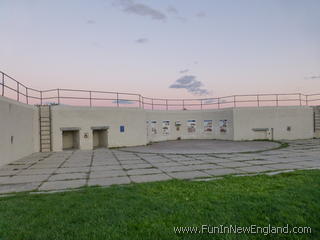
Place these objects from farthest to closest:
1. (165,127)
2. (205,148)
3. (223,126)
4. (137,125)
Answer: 1. (165,127)
2. (223,126)
3. (137,125)
4. (205,148)

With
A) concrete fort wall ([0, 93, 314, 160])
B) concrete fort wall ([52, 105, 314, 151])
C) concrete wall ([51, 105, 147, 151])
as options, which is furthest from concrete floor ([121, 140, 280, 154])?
concrete fort wall ([0, 93, 314, 160])

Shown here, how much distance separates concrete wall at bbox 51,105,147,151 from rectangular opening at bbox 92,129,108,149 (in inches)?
20.7

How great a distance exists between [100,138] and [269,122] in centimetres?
1560

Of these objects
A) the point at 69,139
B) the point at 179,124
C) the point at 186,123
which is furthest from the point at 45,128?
the point at 186,123

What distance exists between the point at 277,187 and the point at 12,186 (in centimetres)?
695

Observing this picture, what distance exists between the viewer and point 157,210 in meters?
3.62

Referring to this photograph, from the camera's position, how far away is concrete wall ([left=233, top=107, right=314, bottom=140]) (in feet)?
62.5

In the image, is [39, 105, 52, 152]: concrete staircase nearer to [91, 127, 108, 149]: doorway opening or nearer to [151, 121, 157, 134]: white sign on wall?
[91, 127, 108, 149]: doorway opening

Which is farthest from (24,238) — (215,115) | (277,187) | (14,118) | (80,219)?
(215,115)

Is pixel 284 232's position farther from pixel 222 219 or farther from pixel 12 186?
pixel 12 186

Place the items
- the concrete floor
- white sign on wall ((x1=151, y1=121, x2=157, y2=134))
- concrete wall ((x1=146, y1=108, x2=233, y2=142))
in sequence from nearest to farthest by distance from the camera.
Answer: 1. the concrete floor
2. concrete wall ((x1=146, y1=108, x2=233, y2=142))
3. white sign on wall ((x1=151, y1=121, x2=157, y2=134))

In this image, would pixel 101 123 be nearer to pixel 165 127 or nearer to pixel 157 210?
pixel 165 127

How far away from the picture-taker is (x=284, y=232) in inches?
112

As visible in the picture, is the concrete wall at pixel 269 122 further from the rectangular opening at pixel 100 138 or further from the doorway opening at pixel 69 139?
the doorway opening at pixel 69 139
